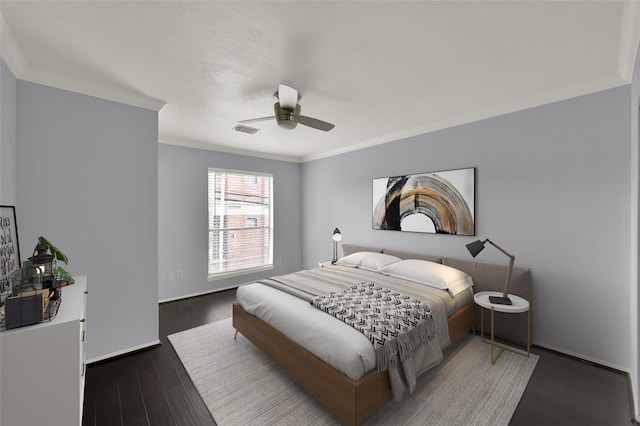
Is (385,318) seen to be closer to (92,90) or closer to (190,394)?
(190,394)

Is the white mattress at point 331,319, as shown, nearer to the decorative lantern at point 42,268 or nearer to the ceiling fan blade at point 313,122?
the decorative lantern at point 42,268

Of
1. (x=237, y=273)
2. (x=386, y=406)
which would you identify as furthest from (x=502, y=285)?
(x=237, y=273)

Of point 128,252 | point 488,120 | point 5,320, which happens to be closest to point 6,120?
point 128,252

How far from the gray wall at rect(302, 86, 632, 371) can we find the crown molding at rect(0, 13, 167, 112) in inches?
136

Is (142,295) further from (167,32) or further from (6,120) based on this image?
(167,32)

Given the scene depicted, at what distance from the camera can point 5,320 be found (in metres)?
1.27

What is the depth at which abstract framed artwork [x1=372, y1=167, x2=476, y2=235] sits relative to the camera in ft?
10.5

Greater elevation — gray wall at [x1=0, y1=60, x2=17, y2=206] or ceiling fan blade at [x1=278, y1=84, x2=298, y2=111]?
ceiling fan blade at [x1=278, y1=84, x2=298, y2=111]

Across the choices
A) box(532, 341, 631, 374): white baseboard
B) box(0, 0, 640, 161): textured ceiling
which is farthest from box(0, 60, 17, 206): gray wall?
box(532, 341, 631, 374): white baseboard

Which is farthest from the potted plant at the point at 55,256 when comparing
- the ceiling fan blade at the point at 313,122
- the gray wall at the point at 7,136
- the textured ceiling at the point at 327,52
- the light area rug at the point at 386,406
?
the ceiling fan blade at the point at 313,122

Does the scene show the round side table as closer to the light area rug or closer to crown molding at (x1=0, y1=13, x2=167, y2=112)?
the light area rug

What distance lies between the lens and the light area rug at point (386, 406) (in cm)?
179

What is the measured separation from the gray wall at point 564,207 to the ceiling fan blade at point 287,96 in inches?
86.3

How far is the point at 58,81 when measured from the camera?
2236mm
